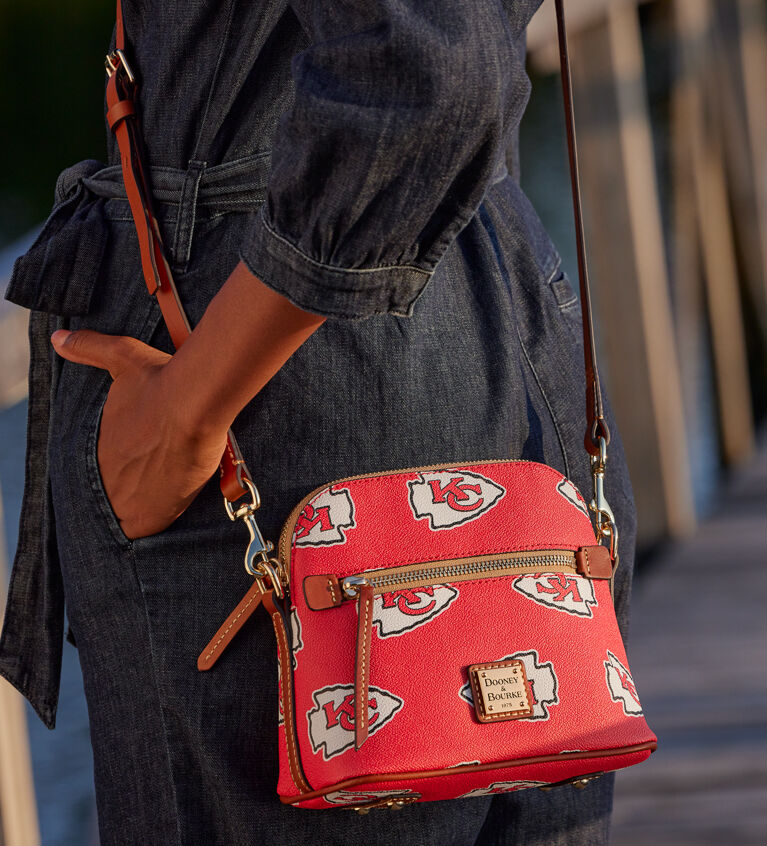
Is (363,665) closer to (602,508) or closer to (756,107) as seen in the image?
(602,508)

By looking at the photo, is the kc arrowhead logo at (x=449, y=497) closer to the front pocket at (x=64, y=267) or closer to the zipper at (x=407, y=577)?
the zipper at (x=407, y=577)

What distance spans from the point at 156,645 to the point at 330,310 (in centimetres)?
25

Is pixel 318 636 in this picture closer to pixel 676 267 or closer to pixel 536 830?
pixel 536 830

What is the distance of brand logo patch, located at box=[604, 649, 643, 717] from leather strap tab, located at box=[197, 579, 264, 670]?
0.23 metres

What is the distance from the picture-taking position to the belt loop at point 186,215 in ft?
2.44

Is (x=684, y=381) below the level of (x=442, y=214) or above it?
below

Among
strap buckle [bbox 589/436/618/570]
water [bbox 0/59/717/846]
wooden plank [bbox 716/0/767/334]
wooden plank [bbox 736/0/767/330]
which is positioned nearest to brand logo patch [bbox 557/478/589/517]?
strap buckle [bbox 589/436/618/570]

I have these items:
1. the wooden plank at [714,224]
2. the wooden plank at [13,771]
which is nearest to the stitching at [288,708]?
the wooden plank at [13,771]

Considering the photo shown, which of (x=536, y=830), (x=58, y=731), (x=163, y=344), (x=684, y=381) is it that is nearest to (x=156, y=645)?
(x=163, y=344)

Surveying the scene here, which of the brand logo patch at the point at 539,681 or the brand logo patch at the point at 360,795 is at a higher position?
the brand logo patch at the point at 539,681

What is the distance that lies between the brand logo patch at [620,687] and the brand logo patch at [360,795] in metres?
0.14

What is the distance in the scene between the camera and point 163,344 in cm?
75

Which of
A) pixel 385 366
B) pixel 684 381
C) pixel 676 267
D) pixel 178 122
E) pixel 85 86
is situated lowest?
pixel 684 381

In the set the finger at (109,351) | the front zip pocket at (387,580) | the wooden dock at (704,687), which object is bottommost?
the wooden dock at (704,687)
